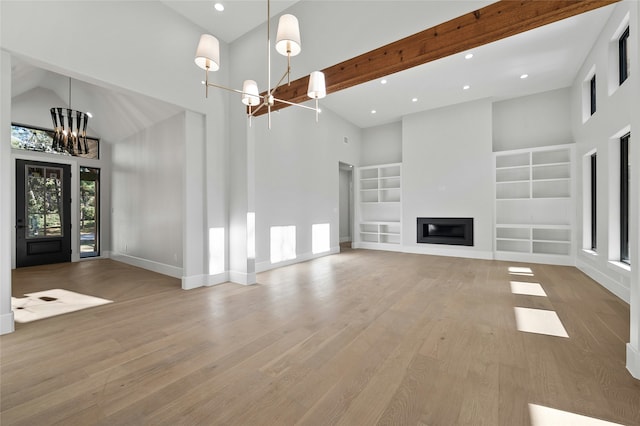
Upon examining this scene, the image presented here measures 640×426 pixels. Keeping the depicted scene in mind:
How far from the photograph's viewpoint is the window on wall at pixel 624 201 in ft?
12.3

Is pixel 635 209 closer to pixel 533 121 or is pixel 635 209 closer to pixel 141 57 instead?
pixel 141 57

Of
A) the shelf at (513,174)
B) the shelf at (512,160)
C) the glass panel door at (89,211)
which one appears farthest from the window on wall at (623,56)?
the glass panel door at (89,211)

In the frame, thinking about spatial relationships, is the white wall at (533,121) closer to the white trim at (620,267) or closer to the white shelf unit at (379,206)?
the white shelf unit at (379,206)

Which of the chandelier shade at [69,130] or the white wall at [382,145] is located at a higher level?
the white wall at [382,145]

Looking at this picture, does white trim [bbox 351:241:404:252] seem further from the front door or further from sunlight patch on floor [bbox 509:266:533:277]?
the front door

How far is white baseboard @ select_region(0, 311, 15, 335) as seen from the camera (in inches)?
102

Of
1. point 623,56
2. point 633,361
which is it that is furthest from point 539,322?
point 623,56

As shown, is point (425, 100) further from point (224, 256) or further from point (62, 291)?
point (62, 291)

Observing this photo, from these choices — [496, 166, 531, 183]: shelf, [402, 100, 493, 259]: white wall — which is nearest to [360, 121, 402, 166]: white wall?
[402, 100, 493, 259]: white wall

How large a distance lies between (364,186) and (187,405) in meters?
7.92

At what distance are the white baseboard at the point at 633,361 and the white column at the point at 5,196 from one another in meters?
5.22

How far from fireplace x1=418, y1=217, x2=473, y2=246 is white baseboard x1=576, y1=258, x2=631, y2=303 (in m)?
2.08

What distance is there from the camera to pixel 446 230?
716 centimetres

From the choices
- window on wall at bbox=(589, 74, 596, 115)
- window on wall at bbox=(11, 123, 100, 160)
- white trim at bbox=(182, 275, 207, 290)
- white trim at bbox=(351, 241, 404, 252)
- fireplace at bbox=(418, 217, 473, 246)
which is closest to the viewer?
white trim at bbox=(182, 275, 207, 290)
